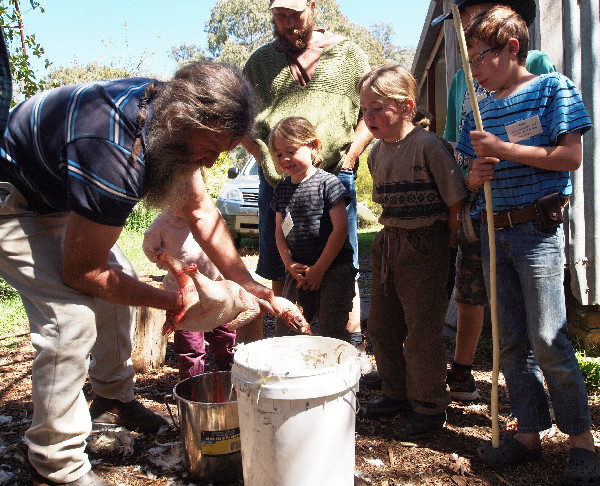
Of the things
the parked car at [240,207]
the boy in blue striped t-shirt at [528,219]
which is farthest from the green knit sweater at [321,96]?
the parked car at [240,207]

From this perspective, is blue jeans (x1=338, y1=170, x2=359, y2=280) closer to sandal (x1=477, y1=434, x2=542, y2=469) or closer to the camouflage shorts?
the camouflage shorts

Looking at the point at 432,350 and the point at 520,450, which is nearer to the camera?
the point at 520,450

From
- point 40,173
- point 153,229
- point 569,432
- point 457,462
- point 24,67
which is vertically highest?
point 24,67

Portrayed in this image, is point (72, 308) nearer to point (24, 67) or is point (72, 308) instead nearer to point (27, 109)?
point (27, 109)

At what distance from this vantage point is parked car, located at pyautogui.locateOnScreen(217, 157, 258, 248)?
923 centimetres

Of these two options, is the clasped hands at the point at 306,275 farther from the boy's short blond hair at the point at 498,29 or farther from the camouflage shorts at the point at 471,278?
the boy's short blond hair at the point at 498,29

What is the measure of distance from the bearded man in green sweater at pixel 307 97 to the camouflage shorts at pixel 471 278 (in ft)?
2.01

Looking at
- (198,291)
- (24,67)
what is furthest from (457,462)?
(24,67)

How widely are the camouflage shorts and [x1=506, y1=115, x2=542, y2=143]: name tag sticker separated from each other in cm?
80

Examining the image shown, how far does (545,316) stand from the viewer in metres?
2.08

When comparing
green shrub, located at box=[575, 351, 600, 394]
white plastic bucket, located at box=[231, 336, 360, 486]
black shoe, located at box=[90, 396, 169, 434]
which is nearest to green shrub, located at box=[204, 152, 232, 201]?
black shoe, located at box=[90, 396, 169, 434]

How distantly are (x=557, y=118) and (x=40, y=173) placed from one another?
1.96m

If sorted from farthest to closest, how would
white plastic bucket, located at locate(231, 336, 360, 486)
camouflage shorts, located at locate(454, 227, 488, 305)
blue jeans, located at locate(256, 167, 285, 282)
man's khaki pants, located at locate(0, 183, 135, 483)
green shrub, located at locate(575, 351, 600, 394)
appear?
blue jeans, located at locate(256, 167, 285, 282) → green shrub, located at locate(575, 351, 600, 394) → camouflage shorts, located at locate(454, 227, 488, 305) → man's khaki pants, located at locate(0, 183, 135, 483) → white plastic bucket, located at locate(231, 336, 360, 486)

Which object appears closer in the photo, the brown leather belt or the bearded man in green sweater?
the brown leather belt
